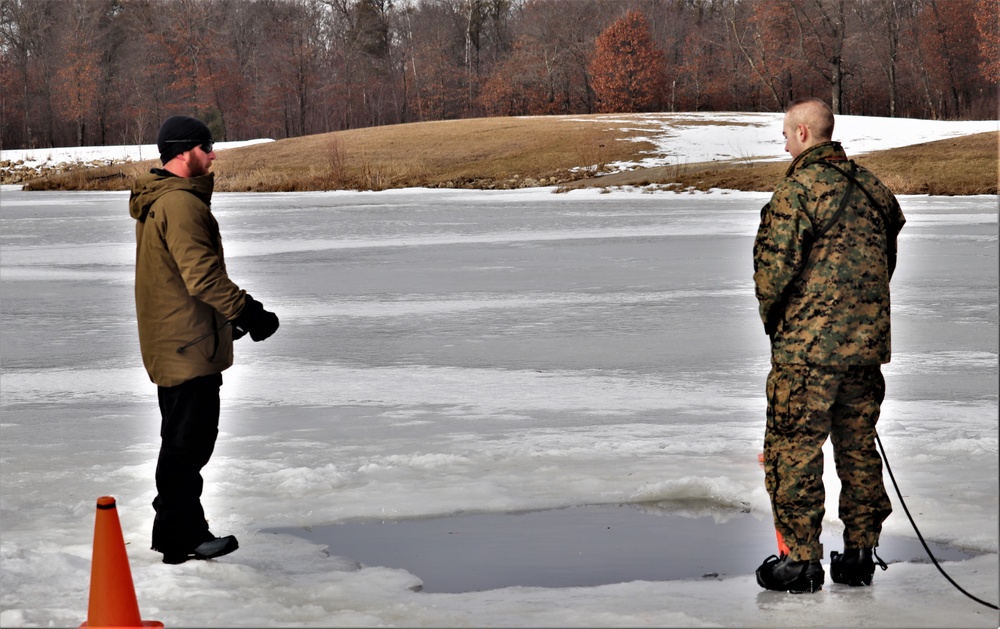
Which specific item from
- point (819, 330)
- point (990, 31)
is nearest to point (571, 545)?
point (819, 330)

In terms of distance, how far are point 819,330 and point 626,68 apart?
68045 mm

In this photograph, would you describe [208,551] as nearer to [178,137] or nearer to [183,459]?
[183,459]

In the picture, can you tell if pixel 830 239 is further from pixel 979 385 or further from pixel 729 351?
pixel 729 351

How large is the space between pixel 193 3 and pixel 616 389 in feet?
243

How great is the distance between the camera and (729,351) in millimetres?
8773

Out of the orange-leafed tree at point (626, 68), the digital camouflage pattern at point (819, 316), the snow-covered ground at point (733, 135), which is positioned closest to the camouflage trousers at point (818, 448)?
the digital camouflage pattern at point (819, 316)

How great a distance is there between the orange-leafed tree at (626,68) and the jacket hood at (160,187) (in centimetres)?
6758

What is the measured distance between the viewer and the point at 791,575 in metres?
3.89

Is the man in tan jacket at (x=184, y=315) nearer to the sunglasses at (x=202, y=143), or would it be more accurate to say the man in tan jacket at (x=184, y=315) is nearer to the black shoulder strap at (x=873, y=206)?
the sunglasses at (x=202, y=143)

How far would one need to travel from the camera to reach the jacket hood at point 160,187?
4230mm

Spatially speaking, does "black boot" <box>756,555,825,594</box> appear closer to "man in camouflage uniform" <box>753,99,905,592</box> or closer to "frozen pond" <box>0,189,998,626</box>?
"man in camouflage uniform" <box>753,99,905,592</box>

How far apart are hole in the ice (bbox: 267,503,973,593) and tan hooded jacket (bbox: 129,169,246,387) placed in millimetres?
931

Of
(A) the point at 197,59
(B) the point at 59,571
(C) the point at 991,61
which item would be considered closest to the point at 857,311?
(B) the point at 59,571

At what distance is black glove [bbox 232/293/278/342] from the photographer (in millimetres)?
4250
